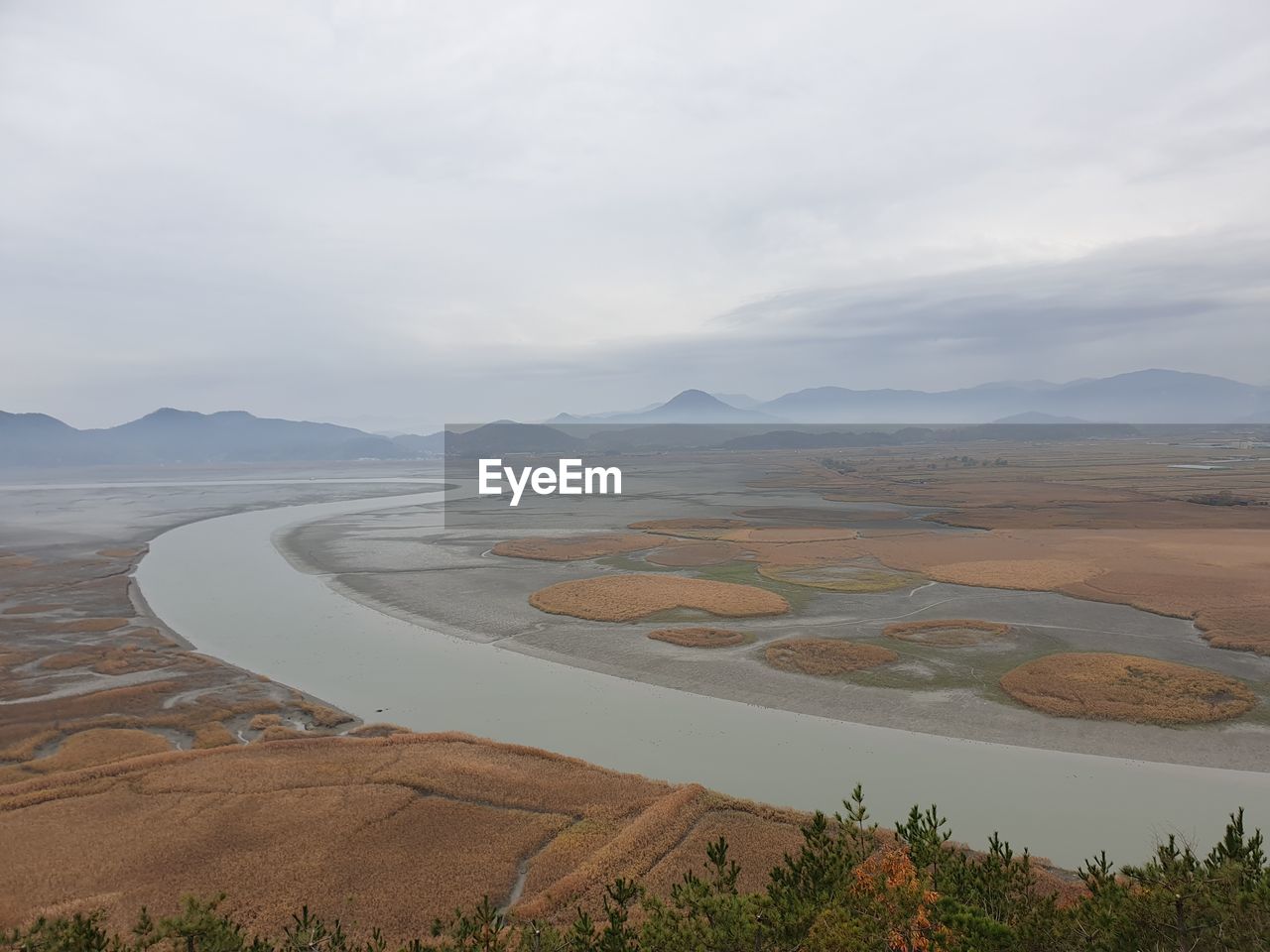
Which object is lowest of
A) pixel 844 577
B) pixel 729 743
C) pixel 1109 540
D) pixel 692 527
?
pixel 729 743

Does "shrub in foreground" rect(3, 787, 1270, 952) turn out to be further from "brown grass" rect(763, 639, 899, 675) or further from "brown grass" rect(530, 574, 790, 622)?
"brown grass" rect(530, 574, 790, 622)

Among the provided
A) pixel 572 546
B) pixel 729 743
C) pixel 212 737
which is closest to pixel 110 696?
pixel 212 737

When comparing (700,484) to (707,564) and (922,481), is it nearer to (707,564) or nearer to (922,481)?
(922,481)

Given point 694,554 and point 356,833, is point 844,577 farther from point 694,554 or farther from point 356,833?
point 356,833

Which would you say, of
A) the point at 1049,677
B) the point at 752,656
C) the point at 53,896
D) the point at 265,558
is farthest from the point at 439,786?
the point at 265,558

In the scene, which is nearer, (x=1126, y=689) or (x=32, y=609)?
(x=1126, y=689)

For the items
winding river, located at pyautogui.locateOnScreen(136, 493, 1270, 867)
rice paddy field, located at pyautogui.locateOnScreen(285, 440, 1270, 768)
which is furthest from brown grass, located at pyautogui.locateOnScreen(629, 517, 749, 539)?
winding river, located at pyautogui.locateOnScreen(136, 493, 1270, 867)
